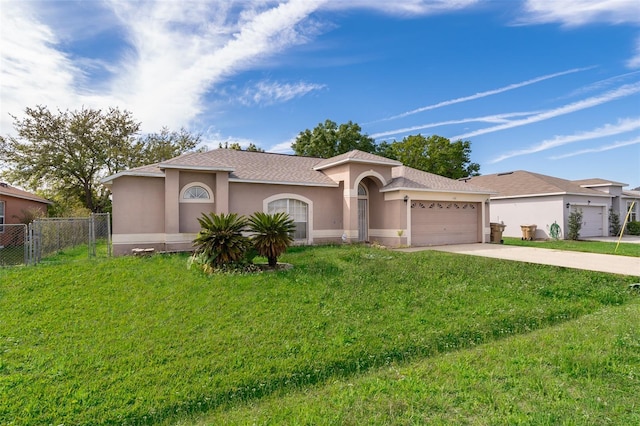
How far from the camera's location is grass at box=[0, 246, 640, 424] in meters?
4.33

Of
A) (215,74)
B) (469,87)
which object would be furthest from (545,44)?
(215,74)

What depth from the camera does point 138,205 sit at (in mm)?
13125

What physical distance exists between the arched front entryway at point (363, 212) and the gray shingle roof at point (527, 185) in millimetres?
11185

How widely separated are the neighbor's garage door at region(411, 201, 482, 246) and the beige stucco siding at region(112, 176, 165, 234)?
1167cm

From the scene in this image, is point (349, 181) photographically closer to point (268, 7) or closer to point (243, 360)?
point (268, 7)

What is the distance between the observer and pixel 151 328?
621 cm

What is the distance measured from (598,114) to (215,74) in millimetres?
18444

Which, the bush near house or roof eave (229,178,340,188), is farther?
roof eave (229,178,340,188)

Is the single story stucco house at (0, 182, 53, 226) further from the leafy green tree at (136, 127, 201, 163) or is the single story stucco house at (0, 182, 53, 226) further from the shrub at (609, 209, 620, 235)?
the shrub at (609, 209, 620, 235)

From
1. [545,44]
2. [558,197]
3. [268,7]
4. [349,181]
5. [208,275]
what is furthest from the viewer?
[558,197]

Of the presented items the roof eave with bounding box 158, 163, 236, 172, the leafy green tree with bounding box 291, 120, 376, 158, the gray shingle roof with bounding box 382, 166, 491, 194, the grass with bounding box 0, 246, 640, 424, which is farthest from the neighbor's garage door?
the leafy green tree with bounding box 291, 120, 376, 158

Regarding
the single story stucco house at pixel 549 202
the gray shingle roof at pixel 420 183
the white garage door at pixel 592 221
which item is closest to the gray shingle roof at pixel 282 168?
the gray shingle roof at pixel 420 183

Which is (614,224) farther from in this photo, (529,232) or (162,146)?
(162,146)

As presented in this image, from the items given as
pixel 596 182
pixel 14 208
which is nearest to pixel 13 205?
pixel 14 208
